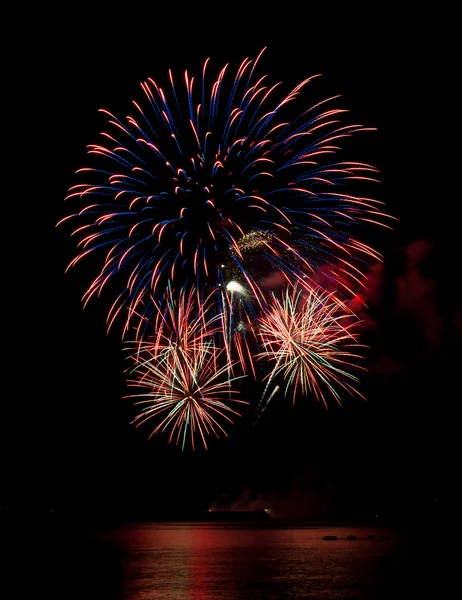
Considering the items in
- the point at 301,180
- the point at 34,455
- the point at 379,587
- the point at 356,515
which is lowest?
the point at 356,515

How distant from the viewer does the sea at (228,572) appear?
12594mm

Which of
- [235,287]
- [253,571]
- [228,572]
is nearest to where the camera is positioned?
[228,572]

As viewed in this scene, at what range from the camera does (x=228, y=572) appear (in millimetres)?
16234

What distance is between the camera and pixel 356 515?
2488 inches

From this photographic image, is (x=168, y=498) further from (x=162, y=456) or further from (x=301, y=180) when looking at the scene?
(x=301, y=180)

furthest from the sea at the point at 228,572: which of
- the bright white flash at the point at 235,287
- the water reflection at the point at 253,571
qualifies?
the bright white flash at the point at 235,287

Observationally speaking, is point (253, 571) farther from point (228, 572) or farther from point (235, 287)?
point (235, 287)

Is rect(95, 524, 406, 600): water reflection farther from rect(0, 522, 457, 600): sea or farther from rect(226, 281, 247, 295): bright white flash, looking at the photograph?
rect(226, 281, 247, 295): bright white flash

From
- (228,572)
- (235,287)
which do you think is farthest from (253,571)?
(235,287)

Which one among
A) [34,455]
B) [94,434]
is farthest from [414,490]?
[34,455]

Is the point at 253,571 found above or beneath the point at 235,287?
beneath

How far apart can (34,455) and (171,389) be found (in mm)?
41680

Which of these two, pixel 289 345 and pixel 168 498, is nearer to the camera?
pixel 289 345

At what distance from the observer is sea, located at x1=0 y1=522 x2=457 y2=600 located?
41.3 ft
